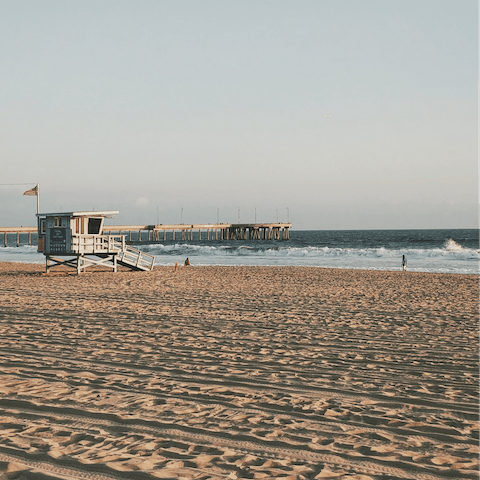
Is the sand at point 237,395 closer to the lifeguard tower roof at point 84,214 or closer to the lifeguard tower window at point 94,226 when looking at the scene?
the lifeguard tower roof at point 84,214

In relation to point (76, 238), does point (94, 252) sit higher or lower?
lower

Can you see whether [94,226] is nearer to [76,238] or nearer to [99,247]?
[99,247]

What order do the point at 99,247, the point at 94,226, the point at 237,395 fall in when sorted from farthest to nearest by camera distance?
1. the point at 94,226
2. the point at 99,247
3. the point at 237,395

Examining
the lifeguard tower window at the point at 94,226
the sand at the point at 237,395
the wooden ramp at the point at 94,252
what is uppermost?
the lifeguard tower window at the point at 94,226

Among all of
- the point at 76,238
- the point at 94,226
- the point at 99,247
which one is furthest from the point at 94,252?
the point at 94,226

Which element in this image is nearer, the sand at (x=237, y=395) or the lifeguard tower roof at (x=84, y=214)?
the sand at (x=237, y=395)

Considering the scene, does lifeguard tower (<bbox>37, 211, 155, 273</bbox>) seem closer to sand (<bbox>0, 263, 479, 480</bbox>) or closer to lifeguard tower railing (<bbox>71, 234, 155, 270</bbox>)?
lifeguard tower railing (<bbox>71, 234, 155, 270</bbox>)

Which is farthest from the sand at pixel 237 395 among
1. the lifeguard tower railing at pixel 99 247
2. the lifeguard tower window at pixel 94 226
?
the lifeguard tower window at pixel 94 226

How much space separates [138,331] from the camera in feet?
25.8

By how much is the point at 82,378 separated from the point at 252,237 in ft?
260

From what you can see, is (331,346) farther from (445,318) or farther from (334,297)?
(334,297)

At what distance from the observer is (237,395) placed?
15.1 ft

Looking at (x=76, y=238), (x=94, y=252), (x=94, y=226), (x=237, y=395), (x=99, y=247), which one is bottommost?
(x=237, y=395)

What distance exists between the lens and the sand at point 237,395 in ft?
10.6
